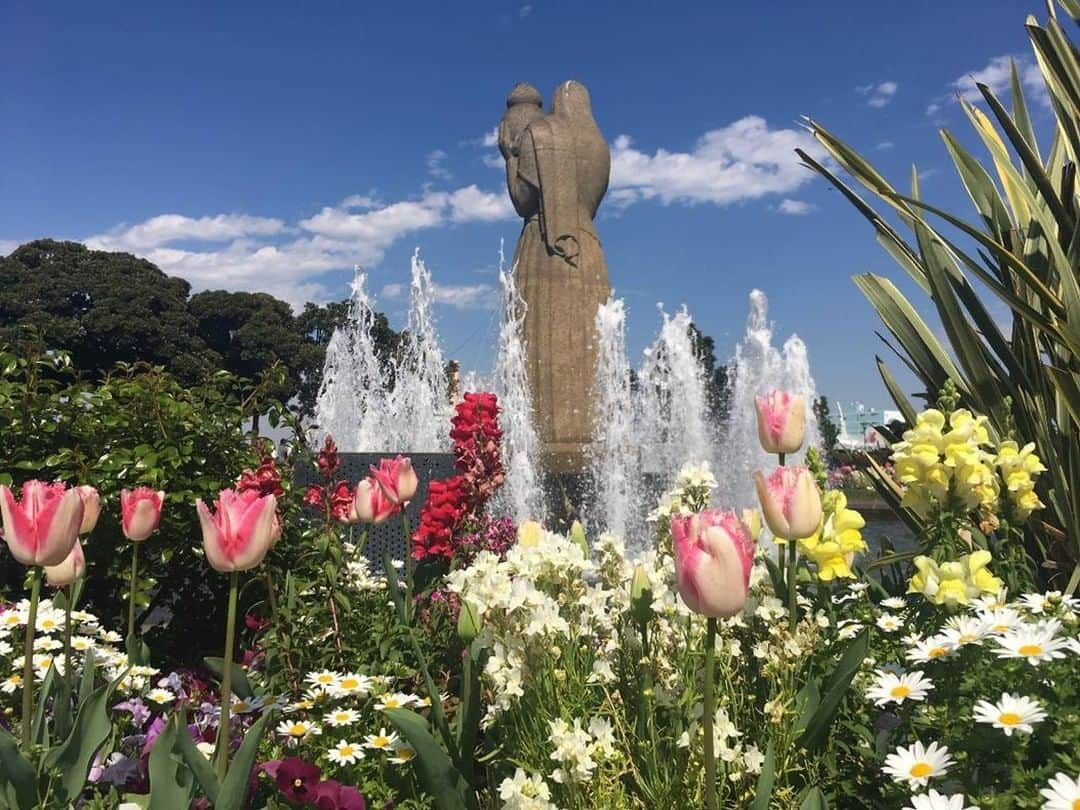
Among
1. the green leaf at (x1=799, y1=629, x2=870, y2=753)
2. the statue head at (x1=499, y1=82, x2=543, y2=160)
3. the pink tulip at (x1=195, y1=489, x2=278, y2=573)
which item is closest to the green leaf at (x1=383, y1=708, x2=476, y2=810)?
→ the pink tulip at (x1=195, y1=489, x2=278, y2=573)

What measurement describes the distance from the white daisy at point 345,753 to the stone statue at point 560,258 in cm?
972

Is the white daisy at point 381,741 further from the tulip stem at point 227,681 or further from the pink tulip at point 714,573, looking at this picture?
the pink tulip at point 714,573

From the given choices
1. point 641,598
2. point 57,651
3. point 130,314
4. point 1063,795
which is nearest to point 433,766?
point 641,598

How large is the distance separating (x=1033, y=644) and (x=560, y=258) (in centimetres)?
1125

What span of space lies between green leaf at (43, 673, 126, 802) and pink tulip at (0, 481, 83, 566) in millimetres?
300

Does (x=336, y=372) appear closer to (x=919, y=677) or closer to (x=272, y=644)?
(x=272, y=644)

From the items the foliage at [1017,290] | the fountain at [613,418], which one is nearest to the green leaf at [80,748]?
the foliage at [1017,290]

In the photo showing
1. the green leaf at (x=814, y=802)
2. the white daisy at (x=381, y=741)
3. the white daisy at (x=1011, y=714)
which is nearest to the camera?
the white daisy at (x=1011, y=714)

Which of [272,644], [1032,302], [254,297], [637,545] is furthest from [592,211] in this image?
[254,297]

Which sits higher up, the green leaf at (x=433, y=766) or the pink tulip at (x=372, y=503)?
A: the pink tulip at (x=372, y=503)

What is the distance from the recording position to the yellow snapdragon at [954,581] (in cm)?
163

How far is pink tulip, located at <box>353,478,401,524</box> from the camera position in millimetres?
2684

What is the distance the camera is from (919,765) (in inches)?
52.7

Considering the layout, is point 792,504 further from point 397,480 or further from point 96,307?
point 96,307
